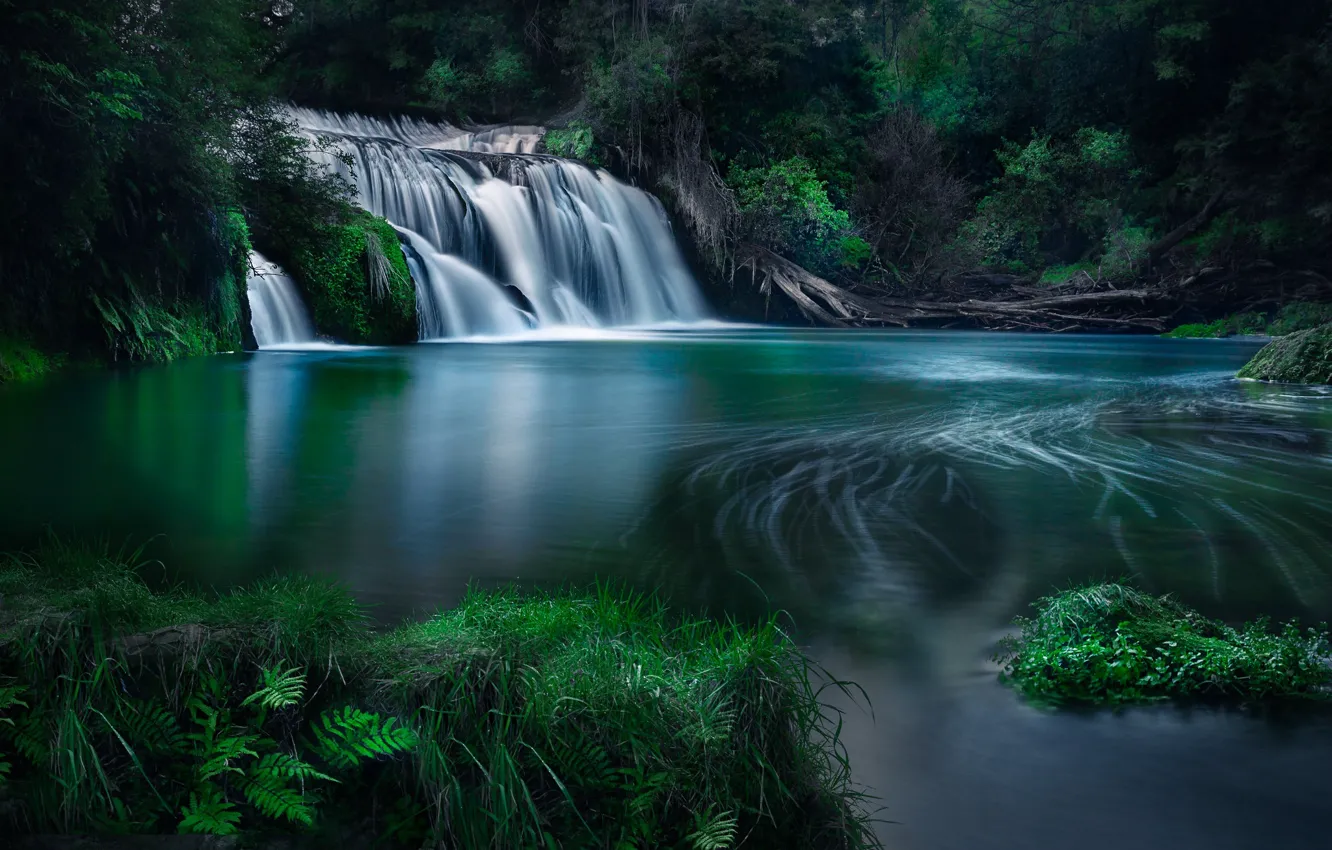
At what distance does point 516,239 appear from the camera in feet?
78.3

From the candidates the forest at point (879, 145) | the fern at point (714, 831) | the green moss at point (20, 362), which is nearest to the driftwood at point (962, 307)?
the forest at point (879, 145)

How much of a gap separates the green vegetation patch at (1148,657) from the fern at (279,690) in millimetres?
2048

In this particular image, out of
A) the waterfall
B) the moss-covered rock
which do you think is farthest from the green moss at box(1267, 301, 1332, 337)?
the waterfall

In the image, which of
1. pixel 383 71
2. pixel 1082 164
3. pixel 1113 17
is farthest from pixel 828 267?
pixel 383 71

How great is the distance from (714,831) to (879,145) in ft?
105

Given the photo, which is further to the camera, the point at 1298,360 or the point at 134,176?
the point at 134,176

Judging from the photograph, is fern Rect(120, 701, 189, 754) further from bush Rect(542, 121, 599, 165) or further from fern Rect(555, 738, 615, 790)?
bush Rect(542, 121, 599, 165)

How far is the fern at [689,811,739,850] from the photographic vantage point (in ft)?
7.53

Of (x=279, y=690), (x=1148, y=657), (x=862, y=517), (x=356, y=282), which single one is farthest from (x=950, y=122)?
(x=279, y=690)

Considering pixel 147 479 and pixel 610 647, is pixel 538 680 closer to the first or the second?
pixel 610 647

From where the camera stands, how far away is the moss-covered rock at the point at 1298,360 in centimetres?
1287

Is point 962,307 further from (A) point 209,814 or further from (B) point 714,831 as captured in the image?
(A) point 209,814

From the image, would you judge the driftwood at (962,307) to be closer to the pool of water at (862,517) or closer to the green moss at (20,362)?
the pool of water at (862,517)

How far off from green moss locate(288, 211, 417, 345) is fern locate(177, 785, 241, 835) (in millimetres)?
16463
